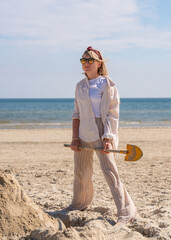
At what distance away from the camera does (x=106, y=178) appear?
3977mm

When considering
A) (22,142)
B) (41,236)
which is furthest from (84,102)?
(22,142)

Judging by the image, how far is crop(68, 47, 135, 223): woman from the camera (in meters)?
3.90

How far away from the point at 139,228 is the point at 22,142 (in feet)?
28.9

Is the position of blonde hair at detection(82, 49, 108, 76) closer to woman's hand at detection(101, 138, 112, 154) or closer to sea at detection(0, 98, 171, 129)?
woman's hand at detection(101, 138, 112, 154)

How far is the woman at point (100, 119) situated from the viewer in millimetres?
3900

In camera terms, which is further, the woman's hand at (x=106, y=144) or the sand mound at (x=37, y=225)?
the woman's hand at (x=106, y=144)

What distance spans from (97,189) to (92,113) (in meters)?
2.07

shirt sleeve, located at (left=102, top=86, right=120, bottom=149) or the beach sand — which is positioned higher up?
shirt sleeve, located at (left=102, top=86, right=120, bottom=149)

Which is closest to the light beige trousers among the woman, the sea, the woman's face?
the woman

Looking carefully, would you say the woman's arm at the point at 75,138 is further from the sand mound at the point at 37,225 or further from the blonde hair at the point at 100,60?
the sand mound at the point at 37,225

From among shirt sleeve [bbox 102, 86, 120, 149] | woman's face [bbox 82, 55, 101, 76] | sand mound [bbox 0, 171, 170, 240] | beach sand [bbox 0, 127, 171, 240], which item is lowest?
beach sand [bbox 0, 127, 171, 240]

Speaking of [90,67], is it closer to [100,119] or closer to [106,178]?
[100,119]

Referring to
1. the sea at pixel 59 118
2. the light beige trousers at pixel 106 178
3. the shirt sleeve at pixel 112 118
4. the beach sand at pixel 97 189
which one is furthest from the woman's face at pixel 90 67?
the sea at pixel 59 118

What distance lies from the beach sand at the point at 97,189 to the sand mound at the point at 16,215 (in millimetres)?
50
